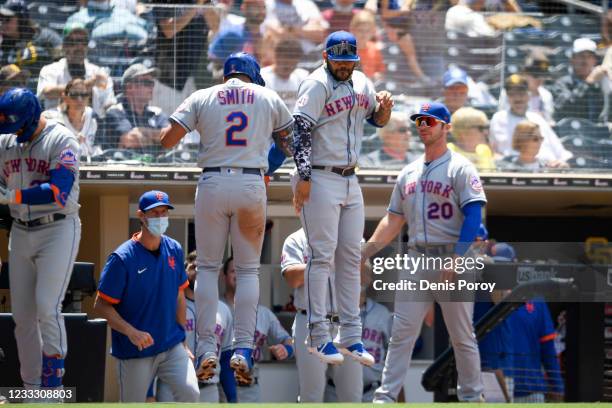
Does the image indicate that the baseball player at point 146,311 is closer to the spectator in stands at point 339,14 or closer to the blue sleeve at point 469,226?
the blue sleeve at point 469,226

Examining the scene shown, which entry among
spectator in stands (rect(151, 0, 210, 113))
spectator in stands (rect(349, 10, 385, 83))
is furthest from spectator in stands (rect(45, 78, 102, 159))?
spectator in stands (rect(349, 10, 385, 83))

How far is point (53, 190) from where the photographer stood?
720 cm

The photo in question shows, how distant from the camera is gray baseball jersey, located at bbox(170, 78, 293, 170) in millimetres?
7312

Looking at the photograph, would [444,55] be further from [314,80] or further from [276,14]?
[314,80]

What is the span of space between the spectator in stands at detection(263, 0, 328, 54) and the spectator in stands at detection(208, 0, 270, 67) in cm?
12

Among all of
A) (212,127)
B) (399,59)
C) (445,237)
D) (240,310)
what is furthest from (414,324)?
(399,59)

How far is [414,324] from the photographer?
26.6 feet

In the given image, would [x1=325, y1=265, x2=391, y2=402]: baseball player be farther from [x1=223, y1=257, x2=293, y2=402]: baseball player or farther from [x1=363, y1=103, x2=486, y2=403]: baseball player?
[x1=363, y1=103, x2=486, y2=403]: baseball player

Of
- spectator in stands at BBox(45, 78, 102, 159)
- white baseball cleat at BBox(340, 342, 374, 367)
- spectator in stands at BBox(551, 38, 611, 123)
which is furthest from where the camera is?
spectator in stands at BBox(551, 38, 611, 123)

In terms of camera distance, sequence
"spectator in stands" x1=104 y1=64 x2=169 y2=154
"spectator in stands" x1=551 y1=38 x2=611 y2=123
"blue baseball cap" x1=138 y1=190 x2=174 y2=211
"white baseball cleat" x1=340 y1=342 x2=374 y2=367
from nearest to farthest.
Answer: "white baseball cleat" x1=340 y1=342 x2=374 y2=367 < "blue baseball cap" x1=138 y1=190 x2=174 y2=211 < "spectator in stands" x1=104 y1=64 x2=169 y2=154 < "spectator in stands" x1=551 y1=38 x2=611 y2=123

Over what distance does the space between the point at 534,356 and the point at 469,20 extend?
438cm

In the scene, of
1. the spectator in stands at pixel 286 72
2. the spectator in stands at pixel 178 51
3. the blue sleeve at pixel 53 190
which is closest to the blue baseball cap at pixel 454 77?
the spectator in stands at pixel 286 72

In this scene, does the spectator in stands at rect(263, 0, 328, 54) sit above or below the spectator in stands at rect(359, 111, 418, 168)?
above

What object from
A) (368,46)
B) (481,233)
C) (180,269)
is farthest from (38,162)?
(368,46)
